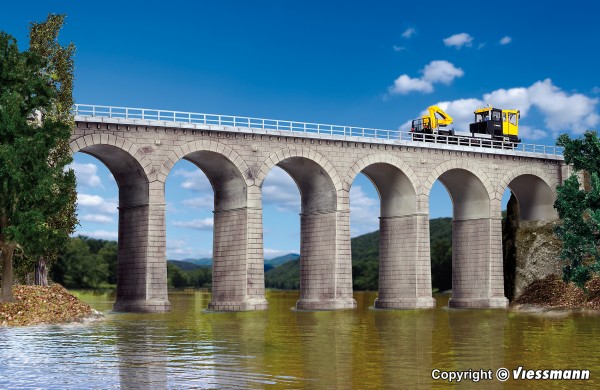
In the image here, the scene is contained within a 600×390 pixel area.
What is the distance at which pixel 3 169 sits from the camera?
130 ft

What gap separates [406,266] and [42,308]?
32500 mm

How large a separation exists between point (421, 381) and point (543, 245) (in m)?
50.2

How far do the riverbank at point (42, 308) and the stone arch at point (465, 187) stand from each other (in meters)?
32.7

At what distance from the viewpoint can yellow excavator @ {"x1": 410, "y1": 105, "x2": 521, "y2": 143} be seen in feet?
234

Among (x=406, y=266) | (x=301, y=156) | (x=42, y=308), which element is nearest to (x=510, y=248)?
(x=406, y=266)

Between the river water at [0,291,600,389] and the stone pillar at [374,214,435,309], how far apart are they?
18.4m

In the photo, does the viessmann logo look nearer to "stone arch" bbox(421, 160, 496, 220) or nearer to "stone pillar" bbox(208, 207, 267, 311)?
"stone pillar" bbox(208, 207, 267, 311)

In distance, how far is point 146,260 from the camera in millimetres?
54156

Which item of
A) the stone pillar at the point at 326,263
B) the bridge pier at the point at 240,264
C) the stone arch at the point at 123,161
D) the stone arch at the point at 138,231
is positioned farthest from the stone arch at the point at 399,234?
the stone arch at the point at 123,161

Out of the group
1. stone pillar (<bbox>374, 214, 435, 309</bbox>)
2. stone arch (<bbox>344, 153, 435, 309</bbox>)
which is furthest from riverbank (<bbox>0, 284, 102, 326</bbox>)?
stone pillar (<bbox>374, 214, 435, 309</bbox>)

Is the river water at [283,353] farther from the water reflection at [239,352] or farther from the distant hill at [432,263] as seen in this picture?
the distant hill at [432,263]

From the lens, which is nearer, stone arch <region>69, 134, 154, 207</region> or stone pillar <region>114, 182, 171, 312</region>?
stone arch <region>69, 134, 154, 207</region>

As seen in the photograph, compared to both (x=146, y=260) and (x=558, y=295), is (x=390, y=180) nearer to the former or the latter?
(x=558, y=295)

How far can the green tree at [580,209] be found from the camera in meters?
54.5
